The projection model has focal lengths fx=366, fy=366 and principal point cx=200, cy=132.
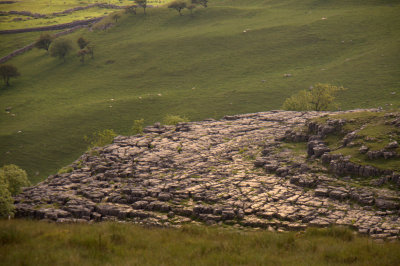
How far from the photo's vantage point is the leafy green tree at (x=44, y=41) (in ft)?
427

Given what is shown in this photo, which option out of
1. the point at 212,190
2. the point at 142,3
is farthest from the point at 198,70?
the point at 212,190

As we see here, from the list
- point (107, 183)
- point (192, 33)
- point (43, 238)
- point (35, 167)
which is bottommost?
point (35, 167)

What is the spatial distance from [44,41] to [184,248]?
429ft

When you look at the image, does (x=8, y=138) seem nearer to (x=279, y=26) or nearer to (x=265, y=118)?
(x=265, y=118)

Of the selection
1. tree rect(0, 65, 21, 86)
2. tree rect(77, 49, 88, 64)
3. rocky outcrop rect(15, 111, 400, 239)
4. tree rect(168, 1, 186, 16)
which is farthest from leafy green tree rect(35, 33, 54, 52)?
rocky outcrop rect(15, 111, 400, 239)

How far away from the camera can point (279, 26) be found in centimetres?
11262

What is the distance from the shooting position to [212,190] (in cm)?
3130

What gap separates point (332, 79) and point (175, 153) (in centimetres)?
5412

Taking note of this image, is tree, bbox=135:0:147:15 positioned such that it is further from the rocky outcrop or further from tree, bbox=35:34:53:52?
the rocky outcrop

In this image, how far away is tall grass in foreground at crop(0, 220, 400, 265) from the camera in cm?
1661

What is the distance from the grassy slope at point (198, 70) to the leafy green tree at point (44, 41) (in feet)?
11.2

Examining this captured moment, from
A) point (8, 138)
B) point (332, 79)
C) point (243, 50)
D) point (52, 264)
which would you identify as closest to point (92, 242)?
point (52, 264)

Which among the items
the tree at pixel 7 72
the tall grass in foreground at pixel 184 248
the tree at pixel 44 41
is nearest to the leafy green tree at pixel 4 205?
the tall grass in foreground at pixel 184 248

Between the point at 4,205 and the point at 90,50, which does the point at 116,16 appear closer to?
the point at 90,50
